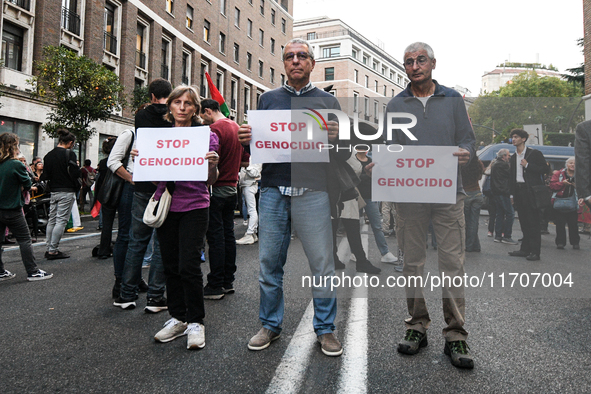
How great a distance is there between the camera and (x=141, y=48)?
27.4 metres

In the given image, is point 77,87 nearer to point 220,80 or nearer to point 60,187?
point 60,187

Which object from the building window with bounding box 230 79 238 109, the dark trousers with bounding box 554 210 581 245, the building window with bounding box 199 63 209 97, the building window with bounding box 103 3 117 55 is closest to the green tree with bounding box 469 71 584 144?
the dark trousers with bounding box 554 210 581 245

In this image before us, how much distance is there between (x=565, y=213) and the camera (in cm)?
361

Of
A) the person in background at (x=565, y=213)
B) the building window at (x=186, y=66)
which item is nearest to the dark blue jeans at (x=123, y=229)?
the person in background at (x=565, y=213)

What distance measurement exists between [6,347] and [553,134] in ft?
14.1

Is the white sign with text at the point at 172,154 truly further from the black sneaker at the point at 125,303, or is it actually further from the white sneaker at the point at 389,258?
the white sneaker at the point at 389,258

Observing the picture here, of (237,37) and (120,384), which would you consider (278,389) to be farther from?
(237,37)

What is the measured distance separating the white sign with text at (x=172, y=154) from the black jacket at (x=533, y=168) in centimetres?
239

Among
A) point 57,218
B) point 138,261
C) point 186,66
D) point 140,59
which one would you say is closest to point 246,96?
point 186,66

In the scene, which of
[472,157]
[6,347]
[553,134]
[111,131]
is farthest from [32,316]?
[111,131]

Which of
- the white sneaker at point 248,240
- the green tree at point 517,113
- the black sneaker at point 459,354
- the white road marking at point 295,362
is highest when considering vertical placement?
the green tree at point 517,113

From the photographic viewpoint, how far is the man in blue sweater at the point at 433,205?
10.1 feet

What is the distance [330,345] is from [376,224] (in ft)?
3.28

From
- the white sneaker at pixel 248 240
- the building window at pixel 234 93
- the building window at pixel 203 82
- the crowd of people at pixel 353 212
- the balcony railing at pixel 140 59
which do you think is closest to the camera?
the crowd of people at pixel 353 212
